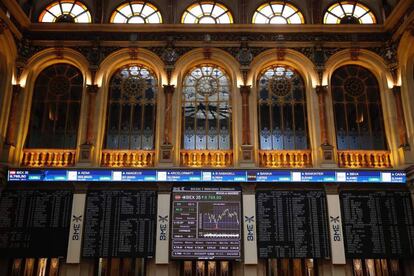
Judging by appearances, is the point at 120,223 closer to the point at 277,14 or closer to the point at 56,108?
the point at 56,108

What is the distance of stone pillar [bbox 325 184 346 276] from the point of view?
43.0ft

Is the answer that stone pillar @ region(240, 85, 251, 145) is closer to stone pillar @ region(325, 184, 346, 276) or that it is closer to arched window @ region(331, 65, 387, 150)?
stone pillar @ region(325, 184, 346, 276)

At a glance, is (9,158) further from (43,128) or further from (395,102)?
(395,102)

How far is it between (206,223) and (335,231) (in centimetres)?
449

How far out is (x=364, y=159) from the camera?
1459cm

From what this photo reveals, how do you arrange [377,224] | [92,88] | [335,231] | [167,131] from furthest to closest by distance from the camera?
1. [92,88]
2. [167,131]
3. [377,224]
4. [335,231]

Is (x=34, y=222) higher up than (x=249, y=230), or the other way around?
(x=34, y=222)

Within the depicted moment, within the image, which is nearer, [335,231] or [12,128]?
[335,231]

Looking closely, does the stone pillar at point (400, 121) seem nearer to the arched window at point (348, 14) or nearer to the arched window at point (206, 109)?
the arched window at point (348, 14)

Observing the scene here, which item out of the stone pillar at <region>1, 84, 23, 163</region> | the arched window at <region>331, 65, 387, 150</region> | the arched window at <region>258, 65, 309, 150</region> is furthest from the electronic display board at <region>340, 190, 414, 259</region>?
the stone pillar at <region>1, 84, 23, 163</region>

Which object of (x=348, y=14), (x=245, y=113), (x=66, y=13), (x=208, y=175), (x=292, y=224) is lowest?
(x=292, y=224)

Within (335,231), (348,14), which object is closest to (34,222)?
(335,231)

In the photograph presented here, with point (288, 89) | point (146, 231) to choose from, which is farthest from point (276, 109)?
point (146, 231)

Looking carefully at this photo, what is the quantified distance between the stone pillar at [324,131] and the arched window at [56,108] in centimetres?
945
